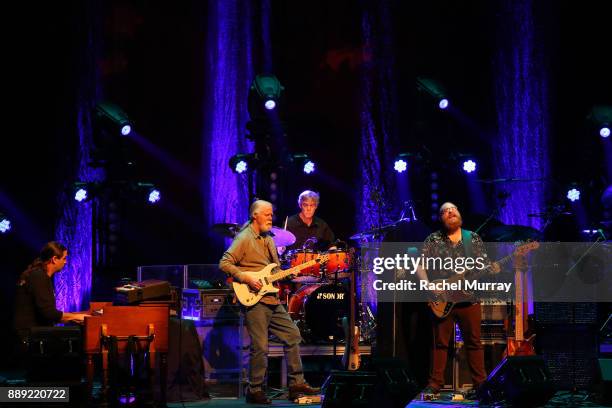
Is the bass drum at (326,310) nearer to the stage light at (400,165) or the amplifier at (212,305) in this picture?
the amplifier at (212,305)

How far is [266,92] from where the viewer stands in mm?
11883

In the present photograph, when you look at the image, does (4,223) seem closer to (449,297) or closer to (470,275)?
(449,297)

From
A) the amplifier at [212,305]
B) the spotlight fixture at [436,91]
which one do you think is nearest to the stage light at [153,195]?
the amplifier at [212,305]

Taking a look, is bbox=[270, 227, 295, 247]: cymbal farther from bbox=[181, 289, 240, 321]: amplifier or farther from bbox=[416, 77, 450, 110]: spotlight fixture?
bbox=[416, 77, 450, 110]: spotlight fixture

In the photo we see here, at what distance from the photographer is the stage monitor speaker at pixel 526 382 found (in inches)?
296

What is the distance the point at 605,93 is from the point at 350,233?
180 inches

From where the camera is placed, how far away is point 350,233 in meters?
14.4

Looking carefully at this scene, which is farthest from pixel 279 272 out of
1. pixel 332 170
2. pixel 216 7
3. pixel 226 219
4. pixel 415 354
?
pixel 216 7

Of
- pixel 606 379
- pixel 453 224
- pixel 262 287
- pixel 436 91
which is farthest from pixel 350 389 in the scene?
pixel 436 91

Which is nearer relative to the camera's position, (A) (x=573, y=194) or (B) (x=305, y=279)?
(B) (x=305, y=279)

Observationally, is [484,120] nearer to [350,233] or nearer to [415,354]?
[350,233]

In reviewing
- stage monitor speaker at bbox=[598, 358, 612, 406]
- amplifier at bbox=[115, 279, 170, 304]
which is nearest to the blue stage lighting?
amplifier at bbox=[115, 279, 170, 304]

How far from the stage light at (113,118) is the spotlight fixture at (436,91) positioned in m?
4.08

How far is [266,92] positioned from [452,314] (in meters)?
4.10
